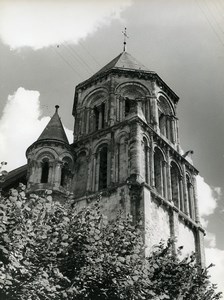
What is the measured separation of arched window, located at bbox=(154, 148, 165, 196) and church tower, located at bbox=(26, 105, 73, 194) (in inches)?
197

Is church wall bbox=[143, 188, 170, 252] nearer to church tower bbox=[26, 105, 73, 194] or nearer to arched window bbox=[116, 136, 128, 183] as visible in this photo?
arched window bbox=[116, 136, 128, 183]

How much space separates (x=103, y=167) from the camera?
31.0 m

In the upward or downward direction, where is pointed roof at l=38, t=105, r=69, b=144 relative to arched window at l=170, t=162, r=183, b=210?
upward

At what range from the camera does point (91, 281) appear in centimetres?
1502

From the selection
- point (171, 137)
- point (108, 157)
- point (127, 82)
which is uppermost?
point (127, 82)

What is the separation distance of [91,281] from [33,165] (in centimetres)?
1604

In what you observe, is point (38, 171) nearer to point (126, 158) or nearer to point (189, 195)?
point (126, 158)

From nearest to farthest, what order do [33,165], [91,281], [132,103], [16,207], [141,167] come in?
[16,207] → [91,281] → [141,167] → [33,165] → [132,103]

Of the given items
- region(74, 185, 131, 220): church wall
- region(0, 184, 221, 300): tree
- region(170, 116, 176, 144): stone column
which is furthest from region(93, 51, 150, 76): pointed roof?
region(0, 184, 221, 300): tree

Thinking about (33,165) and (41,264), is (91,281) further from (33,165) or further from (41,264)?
(33,165)

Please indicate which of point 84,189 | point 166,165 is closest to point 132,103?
point 166,165

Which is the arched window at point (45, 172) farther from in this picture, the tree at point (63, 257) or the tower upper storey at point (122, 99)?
the tree at point (63, 257)

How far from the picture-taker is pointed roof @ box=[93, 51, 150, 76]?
36.4 meters

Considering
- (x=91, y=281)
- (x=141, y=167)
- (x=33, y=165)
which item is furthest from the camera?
(x=33, y=165)
